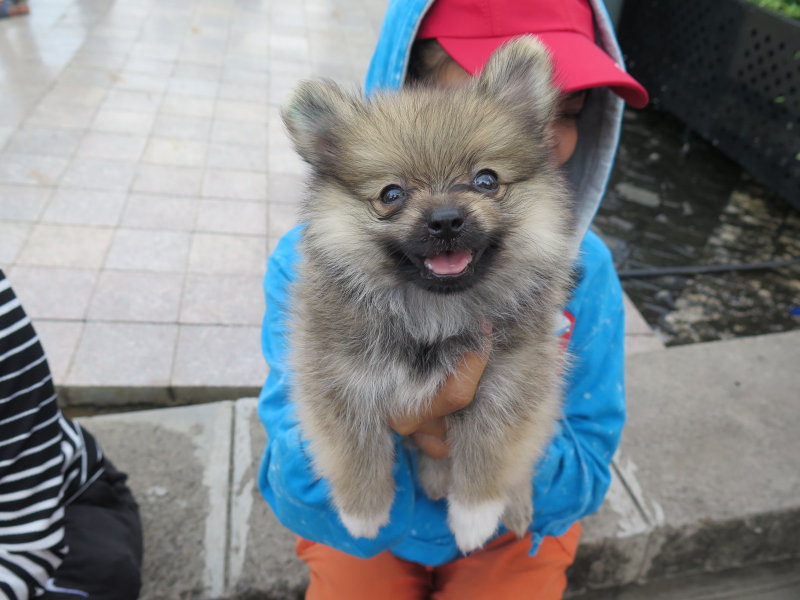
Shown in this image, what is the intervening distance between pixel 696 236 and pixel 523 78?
4398mm

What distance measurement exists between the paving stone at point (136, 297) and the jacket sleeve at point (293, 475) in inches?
71.7

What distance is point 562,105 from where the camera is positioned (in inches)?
80.1

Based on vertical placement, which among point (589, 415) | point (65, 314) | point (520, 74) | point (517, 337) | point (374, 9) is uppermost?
point (520, 74)

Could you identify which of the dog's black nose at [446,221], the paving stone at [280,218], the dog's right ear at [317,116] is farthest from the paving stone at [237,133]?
the dog's black nose at [446,221]

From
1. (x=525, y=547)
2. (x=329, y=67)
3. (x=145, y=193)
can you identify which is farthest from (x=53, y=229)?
(x=329, y=67)

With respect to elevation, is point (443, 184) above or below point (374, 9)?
above

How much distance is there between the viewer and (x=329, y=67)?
783 cm

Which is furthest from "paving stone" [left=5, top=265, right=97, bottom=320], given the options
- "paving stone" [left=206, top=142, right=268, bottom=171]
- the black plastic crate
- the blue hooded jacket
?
the black plastic crate

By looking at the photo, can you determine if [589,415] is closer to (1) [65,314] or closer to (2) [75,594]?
(2) [75,594]

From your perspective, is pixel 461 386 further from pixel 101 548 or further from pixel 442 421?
pixel 101 548

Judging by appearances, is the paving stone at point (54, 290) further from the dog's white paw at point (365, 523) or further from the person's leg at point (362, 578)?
the dog's white paw at point (365, 523)

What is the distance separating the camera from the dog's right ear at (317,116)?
63.0 inches

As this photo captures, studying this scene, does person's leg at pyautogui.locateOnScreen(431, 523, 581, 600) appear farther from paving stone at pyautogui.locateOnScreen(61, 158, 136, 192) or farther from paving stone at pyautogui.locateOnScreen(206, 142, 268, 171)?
paving stone at pyautogui.locateOnScreen(206, 142, 268, 171)

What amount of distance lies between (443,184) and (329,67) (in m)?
6.90
